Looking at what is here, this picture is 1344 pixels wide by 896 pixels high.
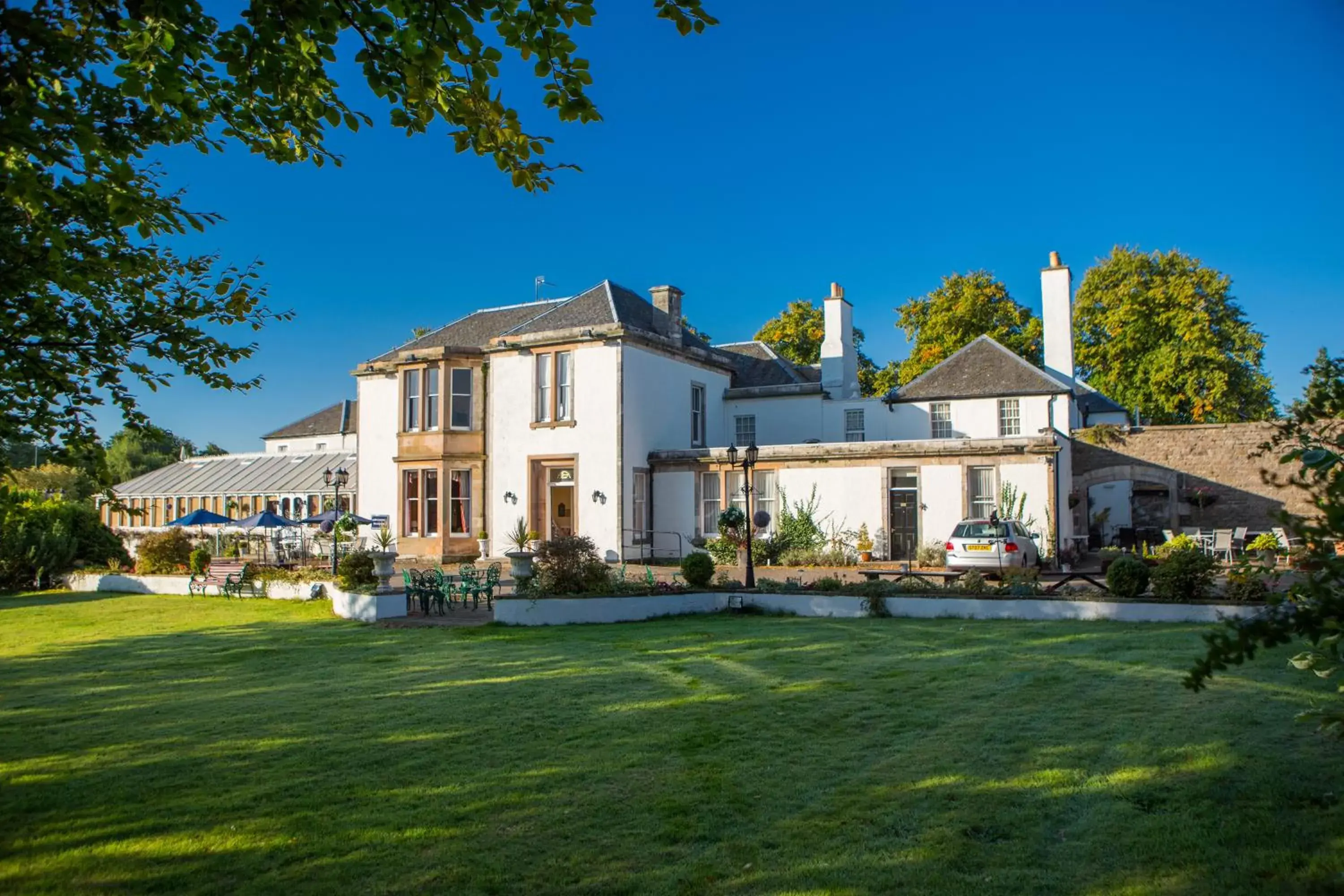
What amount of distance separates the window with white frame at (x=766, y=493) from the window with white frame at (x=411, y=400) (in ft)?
36.4

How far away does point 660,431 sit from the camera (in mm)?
28047

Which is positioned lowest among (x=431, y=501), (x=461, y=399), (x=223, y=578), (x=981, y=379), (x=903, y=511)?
(x=223, y=578)

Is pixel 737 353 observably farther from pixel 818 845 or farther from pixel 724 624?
pixel 818 845

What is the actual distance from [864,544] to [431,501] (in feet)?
45.0

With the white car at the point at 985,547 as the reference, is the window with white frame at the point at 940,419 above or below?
above

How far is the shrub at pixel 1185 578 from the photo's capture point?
13.8 meters

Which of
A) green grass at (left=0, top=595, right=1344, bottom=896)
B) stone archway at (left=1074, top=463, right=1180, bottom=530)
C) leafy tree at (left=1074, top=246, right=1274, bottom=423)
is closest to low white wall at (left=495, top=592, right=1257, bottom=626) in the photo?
green grass at (left=0, top=595, right=1344, bottom=896)

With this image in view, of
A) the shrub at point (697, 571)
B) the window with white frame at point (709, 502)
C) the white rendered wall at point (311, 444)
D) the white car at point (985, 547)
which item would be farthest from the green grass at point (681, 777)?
the white rendered wall at point (311, 444)

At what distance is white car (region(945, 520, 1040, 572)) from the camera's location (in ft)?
65.2

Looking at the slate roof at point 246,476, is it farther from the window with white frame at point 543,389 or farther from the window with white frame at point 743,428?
the window with white frame at point 743,428

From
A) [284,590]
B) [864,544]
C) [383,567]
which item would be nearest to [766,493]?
[864,544]

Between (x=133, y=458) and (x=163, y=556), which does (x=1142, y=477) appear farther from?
(x=133, y=458)

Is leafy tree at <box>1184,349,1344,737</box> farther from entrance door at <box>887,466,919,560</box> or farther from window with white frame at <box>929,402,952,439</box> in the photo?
window with white frame at <box>929,402,952,439</box>

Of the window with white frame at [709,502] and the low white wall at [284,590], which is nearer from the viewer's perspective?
the low white wall at [284,590]
